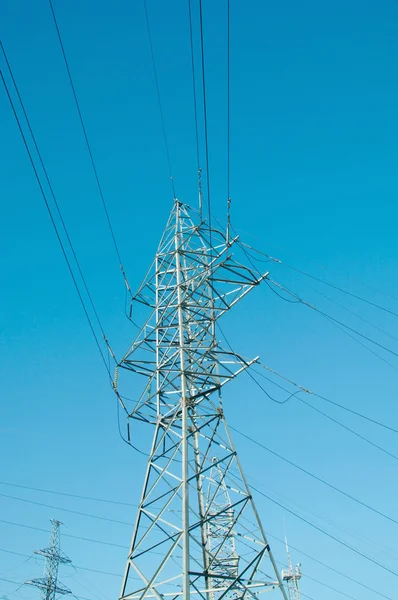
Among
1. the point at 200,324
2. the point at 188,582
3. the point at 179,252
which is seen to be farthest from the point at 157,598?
the point at 179,252

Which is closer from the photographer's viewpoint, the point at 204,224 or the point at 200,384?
the point at 200,384

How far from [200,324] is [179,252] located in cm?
272

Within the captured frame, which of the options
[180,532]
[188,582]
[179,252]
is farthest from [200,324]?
[188,582]

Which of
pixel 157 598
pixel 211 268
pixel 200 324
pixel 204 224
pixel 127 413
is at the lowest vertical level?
pixel 157 598

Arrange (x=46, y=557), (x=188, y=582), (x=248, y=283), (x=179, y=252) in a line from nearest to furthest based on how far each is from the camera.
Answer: (x=188, y=582), (x=248, y=283), (x=179, y=252), (x=46, y=557)

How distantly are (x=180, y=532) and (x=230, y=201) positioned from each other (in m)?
9.45

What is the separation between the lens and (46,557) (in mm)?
40562

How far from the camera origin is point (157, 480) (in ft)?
42.2

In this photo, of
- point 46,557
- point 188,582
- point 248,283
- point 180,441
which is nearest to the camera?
point 188,582

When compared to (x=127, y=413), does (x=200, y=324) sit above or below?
above

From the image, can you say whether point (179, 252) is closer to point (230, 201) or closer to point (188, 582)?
point (230, 201)

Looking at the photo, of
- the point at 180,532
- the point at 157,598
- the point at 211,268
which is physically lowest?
the point at 157,598

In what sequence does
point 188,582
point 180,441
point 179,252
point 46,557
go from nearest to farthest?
point 188,582
point 180,441
point 179,252
point 46,557

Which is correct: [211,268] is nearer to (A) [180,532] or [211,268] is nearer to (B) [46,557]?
(A) [180,532]
